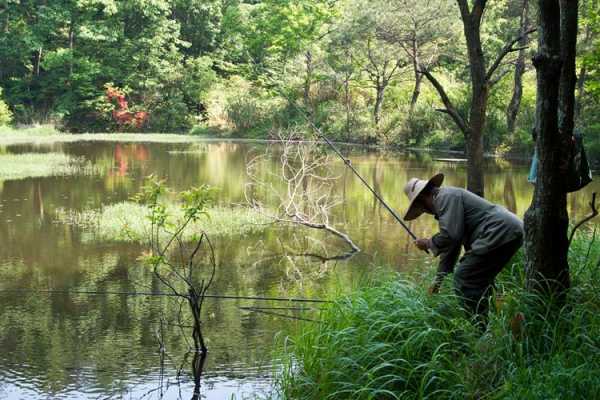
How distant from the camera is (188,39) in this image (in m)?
44.2

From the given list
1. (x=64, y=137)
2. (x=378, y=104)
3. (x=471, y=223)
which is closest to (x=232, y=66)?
(x=64, y=137)

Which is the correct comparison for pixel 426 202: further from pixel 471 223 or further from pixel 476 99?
pixel 476 99

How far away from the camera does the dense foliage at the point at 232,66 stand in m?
29.0

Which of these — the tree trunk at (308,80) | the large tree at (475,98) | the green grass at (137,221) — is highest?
the tree trunk at (308,80)

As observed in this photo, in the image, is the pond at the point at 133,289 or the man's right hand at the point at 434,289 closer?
the man's right hand at the point at 434,289

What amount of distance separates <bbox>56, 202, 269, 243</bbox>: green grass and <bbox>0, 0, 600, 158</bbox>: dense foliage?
52.9 ft

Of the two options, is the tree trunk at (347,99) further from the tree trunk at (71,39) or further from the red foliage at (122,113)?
the tree trunk at (71,39)

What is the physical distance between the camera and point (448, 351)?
4082 mm

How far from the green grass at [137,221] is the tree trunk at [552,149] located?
22.8ft

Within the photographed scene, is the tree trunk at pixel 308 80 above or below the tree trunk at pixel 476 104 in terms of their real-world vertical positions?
above

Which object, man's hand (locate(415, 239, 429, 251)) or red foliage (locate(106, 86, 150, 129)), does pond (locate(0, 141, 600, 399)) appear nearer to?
man's hand (locate(415, 239, 429, 251))

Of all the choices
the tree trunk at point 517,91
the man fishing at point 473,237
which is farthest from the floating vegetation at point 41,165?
the man fishing at point 473,237

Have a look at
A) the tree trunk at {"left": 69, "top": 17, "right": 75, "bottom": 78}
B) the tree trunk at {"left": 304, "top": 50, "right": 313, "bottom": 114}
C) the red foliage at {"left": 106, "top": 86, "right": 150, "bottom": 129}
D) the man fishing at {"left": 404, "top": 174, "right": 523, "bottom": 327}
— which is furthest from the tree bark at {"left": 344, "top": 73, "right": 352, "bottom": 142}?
the man fishing at {"left": 404, "top": 174, "right": 523, "bottom": 327}

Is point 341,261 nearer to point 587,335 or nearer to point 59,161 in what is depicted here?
point 587,335
